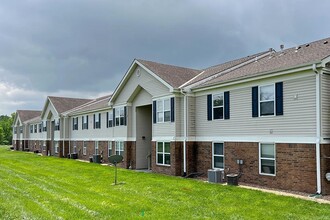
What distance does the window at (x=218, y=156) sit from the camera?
1660 centimetres

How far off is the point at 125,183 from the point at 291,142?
7.78m

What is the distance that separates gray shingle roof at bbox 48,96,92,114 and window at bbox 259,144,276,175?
1112 inches

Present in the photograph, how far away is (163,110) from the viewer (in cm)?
1967

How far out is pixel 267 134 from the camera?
14148 mm

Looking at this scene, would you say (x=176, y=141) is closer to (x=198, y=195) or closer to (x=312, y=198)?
(x=198, y=195)

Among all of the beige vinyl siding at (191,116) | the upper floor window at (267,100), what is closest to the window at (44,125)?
the beige vinyl siding at (191,116)

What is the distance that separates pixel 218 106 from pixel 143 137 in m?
8.43

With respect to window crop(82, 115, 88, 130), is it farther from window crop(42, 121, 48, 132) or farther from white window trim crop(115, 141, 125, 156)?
window crop(42, 121, 48, 132)

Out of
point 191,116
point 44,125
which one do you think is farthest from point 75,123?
point 191,116

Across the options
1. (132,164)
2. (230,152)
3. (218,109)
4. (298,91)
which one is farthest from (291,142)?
(132,164)

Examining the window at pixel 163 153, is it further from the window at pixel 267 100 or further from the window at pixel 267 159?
the window at pixel 267 100

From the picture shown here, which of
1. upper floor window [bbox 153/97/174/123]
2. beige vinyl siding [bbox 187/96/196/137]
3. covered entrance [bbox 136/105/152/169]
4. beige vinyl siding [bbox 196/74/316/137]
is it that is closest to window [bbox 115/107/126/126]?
covered entrance [bbox 136/105/152/169]

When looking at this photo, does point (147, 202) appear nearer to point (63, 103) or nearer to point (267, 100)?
point (267, 100)

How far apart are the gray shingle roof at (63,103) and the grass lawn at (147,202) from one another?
23438mm
